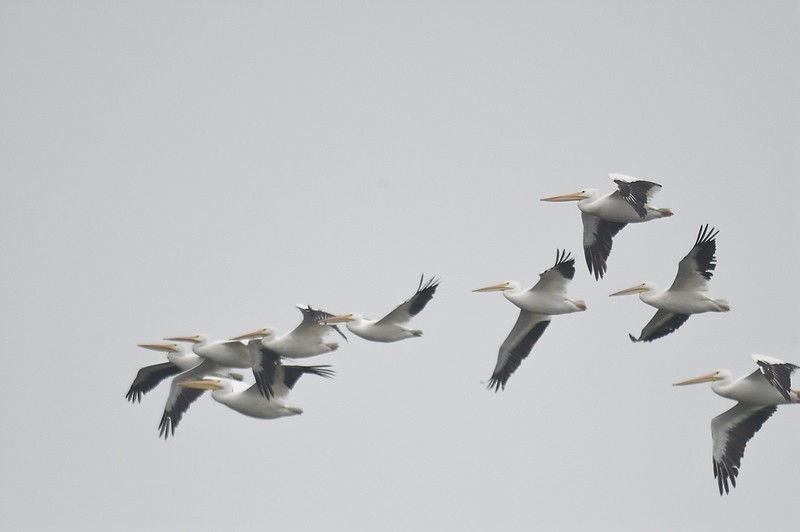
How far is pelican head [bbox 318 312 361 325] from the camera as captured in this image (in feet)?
66.6

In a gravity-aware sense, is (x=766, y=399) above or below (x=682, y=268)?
below

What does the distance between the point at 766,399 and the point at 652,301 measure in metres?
2.08

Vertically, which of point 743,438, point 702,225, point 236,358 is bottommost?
point 743,438

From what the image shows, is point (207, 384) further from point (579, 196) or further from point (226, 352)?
point (579, 196)

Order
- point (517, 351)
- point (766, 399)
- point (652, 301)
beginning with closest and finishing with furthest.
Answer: point (766, 399) → point (652, 301) → point (517, 351)

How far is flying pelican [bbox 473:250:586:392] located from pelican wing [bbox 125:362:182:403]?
479 cm

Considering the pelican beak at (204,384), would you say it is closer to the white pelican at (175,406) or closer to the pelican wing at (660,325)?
the white pelican at (175,406)

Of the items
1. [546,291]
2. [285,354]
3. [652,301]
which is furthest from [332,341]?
[652,301]

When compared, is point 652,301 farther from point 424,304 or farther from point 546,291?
point 424,304

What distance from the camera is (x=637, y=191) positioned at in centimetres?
1997

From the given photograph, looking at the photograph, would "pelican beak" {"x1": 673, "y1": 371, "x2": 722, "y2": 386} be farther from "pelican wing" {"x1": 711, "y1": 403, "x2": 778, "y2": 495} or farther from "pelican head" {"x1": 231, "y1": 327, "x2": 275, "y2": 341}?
"pelican head" {"x1": 231, "y1": 327, "x2": 275, "y2": 341}

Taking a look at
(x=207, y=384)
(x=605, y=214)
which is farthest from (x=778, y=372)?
(x=207, y=384)

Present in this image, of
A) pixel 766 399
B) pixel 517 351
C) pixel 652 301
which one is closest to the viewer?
pixel 766 399

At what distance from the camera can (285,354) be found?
2020cm
